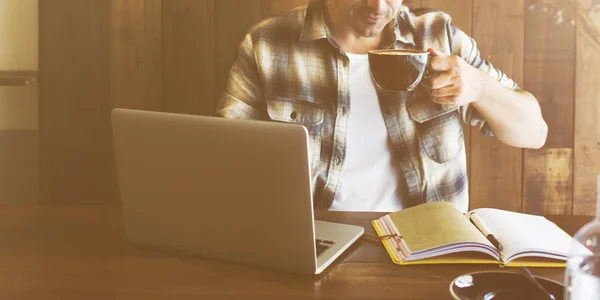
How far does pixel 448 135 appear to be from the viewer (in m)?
2.09

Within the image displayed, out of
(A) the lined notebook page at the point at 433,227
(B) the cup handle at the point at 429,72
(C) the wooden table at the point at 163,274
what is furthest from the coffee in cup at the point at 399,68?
(C) the wooden table at the point at 163,274

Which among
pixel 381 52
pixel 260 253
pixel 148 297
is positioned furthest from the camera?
pixel 381 52

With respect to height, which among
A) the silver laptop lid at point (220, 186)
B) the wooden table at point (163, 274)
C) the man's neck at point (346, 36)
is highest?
the man's neck at point (346, 36)

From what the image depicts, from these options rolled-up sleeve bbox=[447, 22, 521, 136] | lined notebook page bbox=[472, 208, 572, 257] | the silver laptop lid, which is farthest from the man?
the silver laptop lid

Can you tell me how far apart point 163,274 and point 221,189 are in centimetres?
18

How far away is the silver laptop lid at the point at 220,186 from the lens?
3.45ft

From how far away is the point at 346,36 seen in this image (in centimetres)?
208

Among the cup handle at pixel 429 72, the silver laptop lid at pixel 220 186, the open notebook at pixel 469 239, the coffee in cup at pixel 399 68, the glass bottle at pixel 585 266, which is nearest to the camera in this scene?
the glass bottle at pixel 585 266

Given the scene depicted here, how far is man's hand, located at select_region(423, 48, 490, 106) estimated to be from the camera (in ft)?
6.77

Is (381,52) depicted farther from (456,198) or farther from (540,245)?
(540,245)

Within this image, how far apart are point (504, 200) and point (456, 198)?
0.16m

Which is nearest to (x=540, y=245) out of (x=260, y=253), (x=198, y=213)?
(x=260, y=253)

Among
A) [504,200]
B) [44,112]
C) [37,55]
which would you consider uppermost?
[37,55]

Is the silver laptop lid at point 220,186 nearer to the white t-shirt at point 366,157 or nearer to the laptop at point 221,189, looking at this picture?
the laptop at point 221,189
